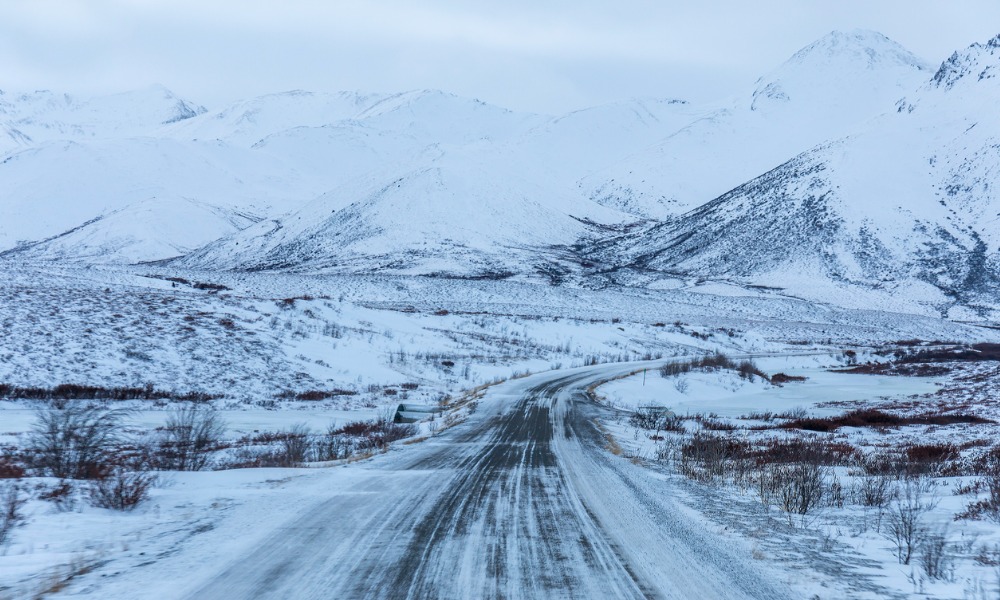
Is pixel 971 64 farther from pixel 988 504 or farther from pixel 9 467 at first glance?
pixel 9 467

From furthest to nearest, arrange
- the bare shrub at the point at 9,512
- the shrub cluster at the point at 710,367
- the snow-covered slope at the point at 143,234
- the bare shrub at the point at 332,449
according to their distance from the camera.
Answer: the snow-covered slope at the point at 143,234
the shrub cluster at the point at 710,367
the bare shrub at the point at 332,449
the bare shrub at the point at 9,512

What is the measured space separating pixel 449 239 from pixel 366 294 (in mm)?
44894

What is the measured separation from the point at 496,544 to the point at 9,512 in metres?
4.59

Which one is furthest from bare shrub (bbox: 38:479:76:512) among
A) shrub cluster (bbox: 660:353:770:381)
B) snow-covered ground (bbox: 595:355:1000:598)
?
shrub cluster (bbox: 660:353:770:381)

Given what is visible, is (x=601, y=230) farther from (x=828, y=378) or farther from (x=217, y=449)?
(x=217, y=449)

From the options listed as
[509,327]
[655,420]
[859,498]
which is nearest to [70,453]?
[859,498]

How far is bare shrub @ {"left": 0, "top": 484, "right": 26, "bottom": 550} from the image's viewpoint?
587 cm

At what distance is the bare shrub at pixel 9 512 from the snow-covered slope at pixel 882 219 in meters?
102

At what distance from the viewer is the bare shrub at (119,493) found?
715 centimetres

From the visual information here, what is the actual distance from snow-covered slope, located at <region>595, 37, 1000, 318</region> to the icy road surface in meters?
97.7

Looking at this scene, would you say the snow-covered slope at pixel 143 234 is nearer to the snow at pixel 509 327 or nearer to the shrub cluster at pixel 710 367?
the snow at pixel 509 327

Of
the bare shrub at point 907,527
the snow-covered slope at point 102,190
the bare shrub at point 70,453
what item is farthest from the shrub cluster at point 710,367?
the snow-covered slope at point 102,190

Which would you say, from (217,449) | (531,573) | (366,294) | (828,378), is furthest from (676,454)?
(366,294)

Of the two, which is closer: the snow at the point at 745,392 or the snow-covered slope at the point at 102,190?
the snow at the point at 745,392
